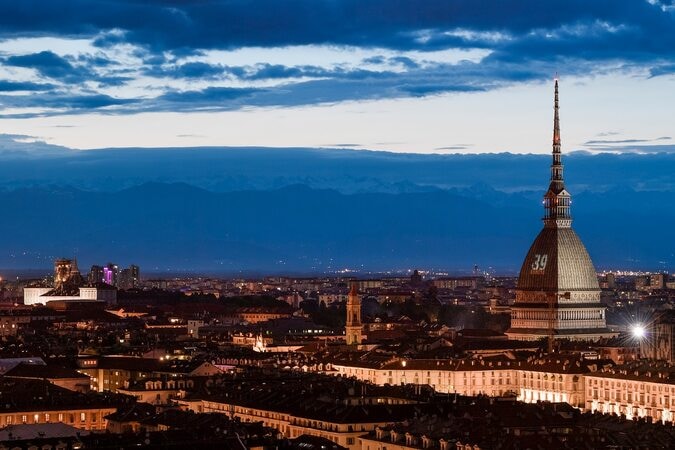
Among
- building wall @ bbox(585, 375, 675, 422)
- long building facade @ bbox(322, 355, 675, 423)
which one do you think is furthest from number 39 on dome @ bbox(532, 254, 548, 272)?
building wall @ bbox(585, 375, 675, 422)

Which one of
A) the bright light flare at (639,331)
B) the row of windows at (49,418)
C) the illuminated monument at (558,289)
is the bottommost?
the row of windows at (49,418)

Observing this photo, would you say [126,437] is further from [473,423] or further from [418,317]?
[418,317]

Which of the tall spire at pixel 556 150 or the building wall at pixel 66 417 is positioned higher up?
the tall spire at pixel 556 150

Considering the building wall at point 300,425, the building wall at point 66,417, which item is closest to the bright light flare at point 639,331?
the building wall at point 300,425

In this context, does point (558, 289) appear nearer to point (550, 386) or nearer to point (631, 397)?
point (550, 386)

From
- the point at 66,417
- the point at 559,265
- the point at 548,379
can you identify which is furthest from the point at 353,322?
the point at 66,417

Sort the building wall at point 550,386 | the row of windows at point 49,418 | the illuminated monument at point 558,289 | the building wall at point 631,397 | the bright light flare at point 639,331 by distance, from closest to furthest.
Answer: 1. the row of windows at point 49,418
2. the building wall at point 631,397
3. the building wall at point 550,386
4. the bright light flare at point 639,331
5. the illuminated monument at point 558,289

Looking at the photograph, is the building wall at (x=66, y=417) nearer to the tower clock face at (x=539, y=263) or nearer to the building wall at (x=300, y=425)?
the building wall at (x=300, y=425)
